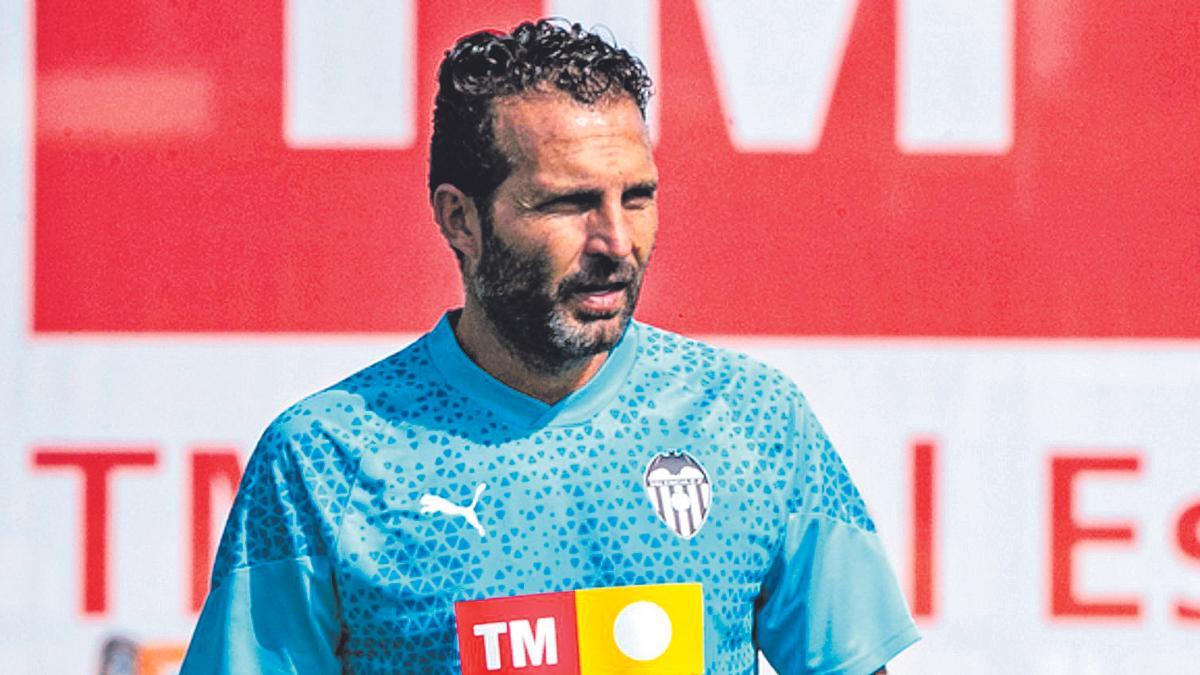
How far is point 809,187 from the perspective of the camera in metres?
2.57

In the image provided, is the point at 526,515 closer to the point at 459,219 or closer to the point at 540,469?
the point at 540,469

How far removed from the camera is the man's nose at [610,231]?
57.9 inches

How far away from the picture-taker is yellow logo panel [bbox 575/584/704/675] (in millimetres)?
1480

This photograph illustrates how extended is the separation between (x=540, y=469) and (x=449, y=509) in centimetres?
9

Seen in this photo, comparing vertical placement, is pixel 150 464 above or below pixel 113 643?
above

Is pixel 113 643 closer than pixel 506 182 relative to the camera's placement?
No

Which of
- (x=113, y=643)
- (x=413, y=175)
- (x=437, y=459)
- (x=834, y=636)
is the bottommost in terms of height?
(x=113, y=643)

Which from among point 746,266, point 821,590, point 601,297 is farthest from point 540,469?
point 746,266

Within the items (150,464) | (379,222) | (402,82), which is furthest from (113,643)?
(402,82)

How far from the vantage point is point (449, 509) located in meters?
1.50

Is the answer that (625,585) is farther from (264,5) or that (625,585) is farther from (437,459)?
(264,5)

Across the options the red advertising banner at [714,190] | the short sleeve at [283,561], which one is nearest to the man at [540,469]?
the short sleeve at [283,561]

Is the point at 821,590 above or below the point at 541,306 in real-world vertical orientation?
below

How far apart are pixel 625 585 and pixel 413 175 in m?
1.22
